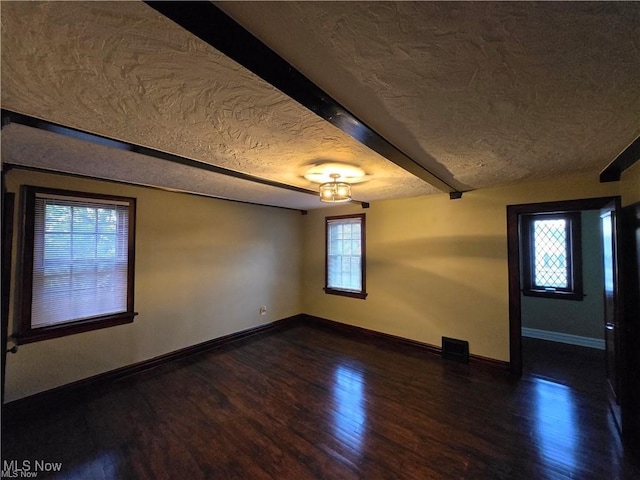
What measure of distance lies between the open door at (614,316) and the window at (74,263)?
15.3 ft

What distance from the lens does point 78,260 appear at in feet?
8.63

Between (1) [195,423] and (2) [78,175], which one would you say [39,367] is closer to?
(1) [195,423]

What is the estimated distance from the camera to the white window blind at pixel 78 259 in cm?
243

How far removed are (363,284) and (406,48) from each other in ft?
12.2

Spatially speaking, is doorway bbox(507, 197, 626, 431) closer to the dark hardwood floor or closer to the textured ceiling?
the dark hardwood floor

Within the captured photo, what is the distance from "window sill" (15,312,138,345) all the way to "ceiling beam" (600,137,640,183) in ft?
15.5

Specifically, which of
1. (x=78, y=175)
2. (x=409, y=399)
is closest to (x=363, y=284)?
(x=409, y=399)

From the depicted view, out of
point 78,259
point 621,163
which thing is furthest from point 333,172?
point 78,259


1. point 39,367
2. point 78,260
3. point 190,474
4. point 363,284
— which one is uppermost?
point 78,260

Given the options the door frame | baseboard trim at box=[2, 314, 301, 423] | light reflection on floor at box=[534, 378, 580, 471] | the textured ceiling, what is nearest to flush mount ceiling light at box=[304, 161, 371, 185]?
the textured ceiling

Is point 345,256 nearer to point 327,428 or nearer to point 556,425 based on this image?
point 327,428

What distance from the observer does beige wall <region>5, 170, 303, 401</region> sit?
250cm

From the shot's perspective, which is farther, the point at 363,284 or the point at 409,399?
the point at 363,284

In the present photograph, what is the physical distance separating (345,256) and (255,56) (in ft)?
12.8
